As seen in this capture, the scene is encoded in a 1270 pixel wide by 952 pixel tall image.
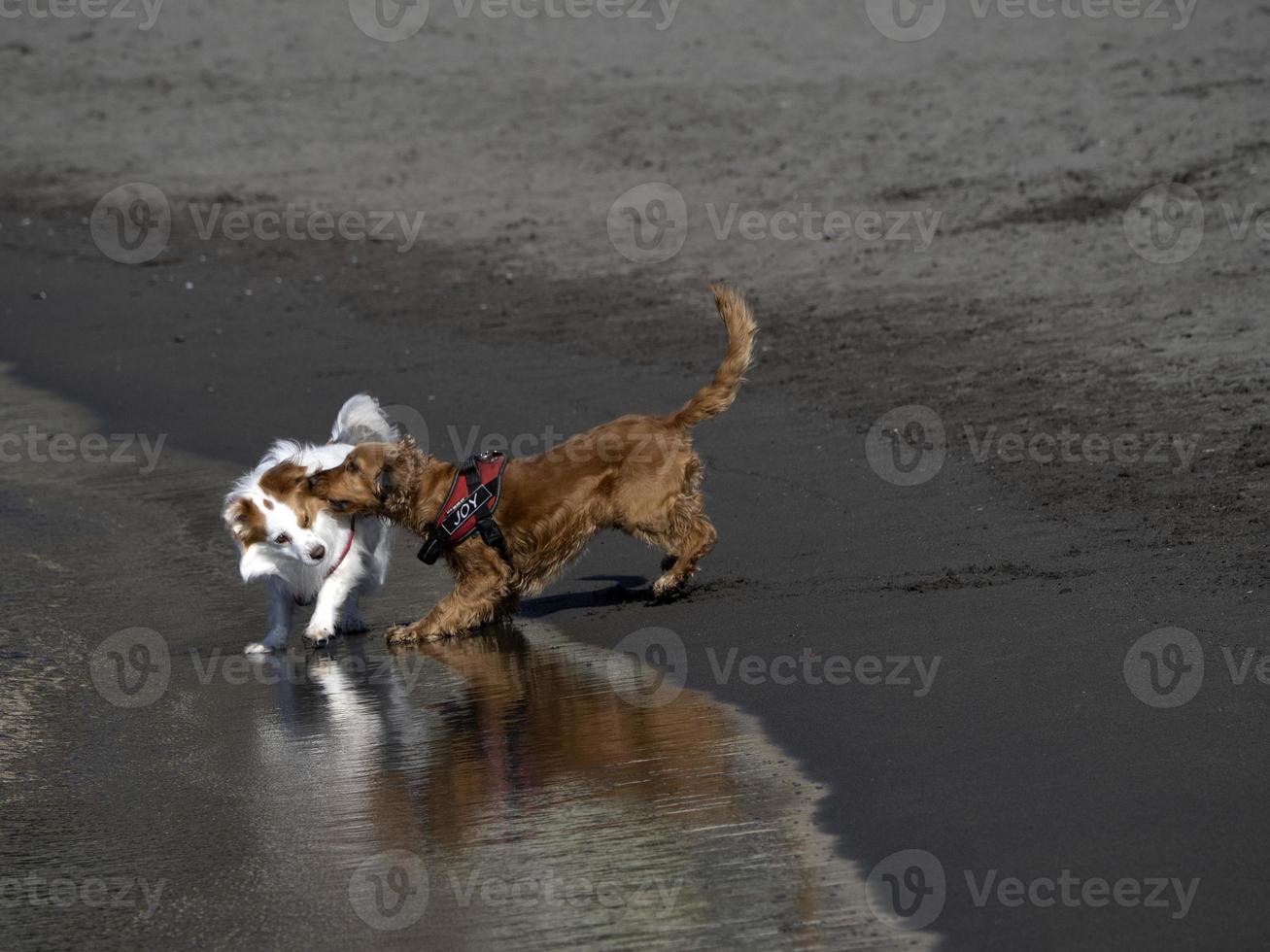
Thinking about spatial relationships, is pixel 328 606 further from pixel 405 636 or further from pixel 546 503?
pixel 546 503

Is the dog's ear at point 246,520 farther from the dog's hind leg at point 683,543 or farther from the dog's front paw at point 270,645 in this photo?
the dog's hind leg at point 683,543

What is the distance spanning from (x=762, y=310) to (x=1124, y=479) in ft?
16.3

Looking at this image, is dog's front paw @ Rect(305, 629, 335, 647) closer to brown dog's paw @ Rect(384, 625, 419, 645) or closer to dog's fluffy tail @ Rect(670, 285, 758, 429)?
brown dog's paw @ Rect(384, 625, 419, 645)

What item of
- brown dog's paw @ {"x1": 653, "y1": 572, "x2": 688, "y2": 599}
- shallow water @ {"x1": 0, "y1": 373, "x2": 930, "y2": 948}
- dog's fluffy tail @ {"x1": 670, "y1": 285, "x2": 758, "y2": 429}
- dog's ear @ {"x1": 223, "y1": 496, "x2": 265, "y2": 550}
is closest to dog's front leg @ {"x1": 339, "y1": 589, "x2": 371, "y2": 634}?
shallow water @ {"x1": 0, "y1": 373, "x2": 930, "y2": 948}

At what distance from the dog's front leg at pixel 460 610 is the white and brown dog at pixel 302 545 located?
0.32m

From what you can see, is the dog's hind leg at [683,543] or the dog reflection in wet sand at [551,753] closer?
the dog reflection in wet sand at [551,753]

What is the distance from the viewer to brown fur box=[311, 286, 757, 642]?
821cm

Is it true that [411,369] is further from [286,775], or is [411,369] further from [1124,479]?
[286,775]

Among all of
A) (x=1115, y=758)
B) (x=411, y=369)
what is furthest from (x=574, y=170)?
(x=1115, y=758)

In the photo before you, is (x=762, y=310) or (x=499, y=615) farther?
(x=762, y=310)

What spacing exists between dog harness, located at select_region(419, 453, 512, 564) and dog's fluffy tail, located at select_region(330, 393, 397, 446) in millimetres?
585

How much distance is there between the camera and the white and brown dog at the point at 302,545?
8016 millimetres

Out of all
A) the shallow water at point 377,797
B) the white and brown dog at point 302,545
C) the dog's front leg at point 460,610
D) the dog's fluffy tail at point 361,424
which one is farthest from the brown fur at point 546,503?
the dog's fluffy tail at point 361,424

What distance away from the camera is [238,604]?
8.98 metres
